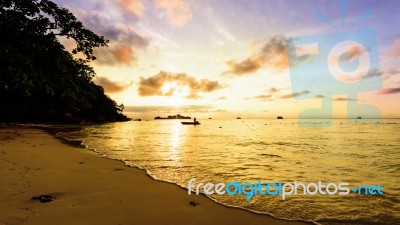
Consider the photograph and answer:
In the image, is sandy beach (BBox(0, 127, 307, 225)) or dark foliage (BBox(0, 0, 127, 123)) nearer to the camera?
sandy beach (BBox(0, 127, 307, 225))

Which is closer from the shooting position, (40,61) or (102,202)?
(102,202)

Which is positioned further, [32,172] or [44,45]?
[44,45]

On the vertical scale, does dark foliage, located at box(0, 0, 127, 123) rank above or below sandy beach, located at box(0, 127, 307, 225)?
above

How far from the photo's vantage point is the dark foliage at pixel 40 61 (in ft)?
36.3

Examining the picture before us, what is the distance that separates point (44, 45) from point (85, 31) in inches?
104

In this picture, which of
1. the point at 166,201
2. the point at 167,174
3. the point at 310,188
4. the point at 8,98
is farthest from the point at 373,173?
the point at 8,98

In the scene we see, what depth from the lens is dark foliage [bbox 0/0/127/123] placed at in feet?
36.3

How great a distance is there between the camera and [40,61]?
12984mm

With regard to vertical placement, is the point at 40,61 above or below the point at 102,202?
above

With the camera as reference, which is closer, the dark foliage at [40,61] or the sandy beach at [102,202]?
the sandy beach at [102,202]

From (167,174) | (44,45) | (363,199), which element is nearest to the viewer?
(363,199)

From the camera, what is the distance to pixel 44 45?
42.2 ft

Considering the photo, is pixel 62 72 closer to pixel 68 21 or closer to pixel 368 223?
pixel 68 21

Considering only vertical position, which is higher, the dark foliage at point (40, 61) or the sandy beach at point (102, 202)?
the dark foliage at point (40, 61)
